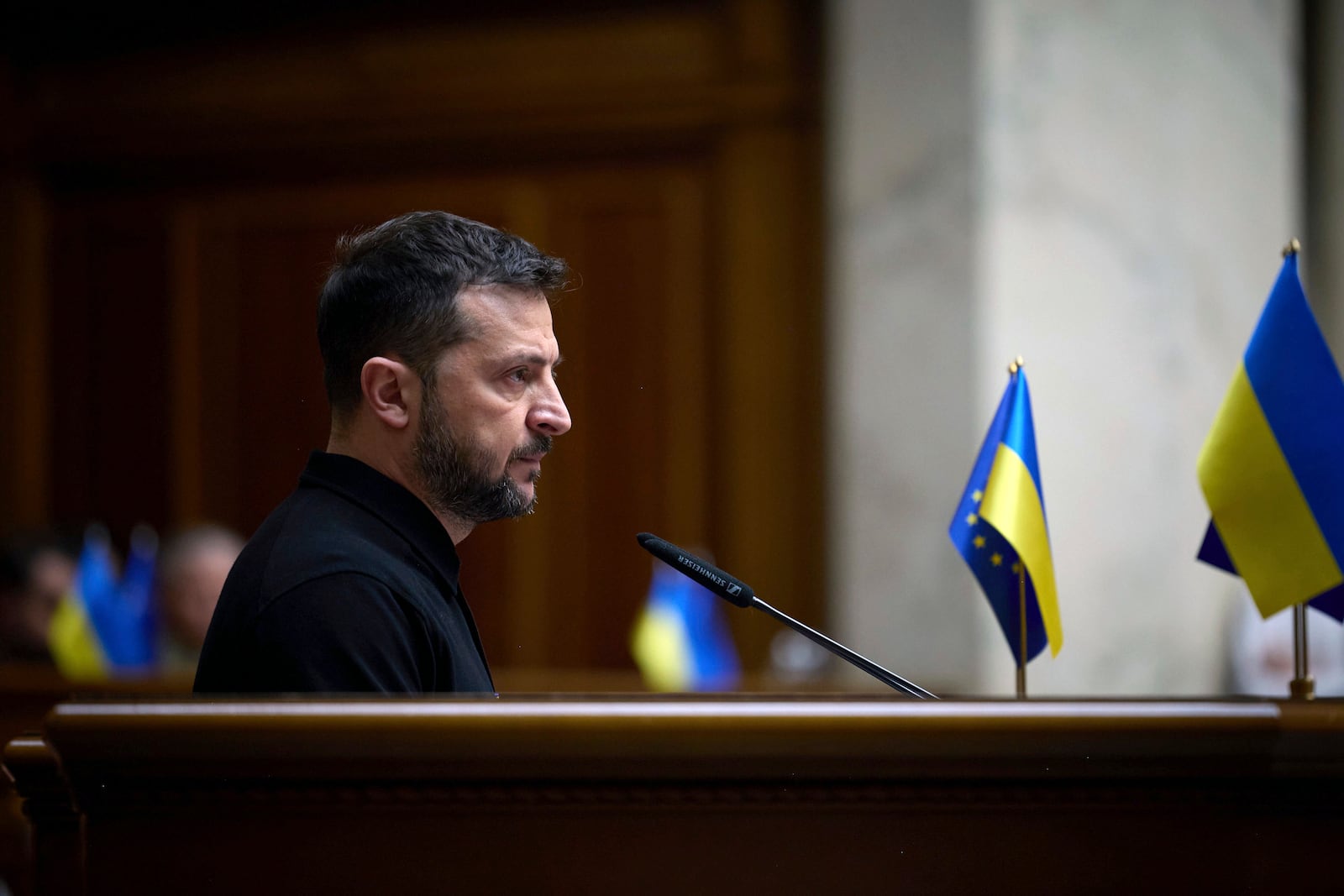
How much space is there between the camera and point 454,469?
1.62 metres

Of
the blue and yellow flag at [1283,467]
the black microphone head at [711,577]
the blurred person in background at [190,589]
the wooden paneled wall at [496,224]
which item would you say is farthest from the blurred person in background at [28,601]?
the blue and yellow flag at [1283,467]

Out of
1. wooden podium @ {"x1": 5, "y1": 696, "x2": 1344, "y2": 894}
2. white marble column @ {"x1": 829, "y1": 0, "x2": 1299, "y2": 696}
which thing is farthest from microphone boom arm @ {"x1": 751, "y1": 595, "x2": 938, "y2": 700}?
white marble column @ {"x1": 829, "y1": 0, "x2": 1299, "y2": 696}

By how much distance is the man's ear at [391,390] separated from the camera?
1617 millimetres

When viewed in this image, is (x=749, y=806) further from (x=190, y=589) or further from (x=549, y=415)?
(x=190, y=589)

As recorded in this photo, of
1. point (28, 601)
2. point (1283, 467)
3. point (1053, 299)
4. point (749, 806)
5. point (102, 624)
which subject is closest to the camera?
point (749, 806)

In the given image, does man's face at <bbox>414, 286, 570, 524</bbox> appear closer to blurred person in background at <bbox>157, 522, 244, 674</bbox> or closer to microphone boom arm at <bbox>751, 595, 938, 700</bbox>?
microphone boom arm at <bbox>751, 595, 938, 700</bbox>

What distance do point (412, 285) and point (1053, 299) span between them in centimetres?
394

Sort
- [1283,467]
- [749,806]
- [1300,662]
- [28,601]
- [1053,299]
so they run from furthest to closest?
[28,601], [1053,299], [1283,467], [1300,662], [749,806]

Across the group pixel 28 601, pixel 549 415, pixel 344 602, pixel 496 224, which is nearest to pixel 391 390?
pixel 549 415

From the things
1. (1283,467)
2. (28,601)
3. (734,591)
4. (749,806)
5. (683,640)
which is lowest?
(683,640)

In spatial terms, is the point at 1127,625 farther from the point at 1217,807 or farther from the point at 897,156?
the point at 1217,807

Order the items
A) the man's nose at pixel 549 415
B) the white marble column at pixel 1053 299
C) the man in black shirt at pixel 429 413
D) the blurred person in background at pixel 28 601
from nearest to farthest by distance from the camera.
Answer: the man in black shirt at pixel 429 413 < the man's nose at pixel 549 415 < the white marble column at pixel 1053 299 < the blurred person in background at pixel 28 601

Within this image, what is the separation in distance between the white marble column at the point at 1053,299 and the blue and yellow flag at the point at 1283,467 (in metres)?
3.33

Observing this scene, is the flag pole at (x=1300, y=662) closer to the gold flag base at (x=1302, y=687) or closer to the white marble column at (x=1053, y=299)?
the gold flag base at (x=1302, y=687)
